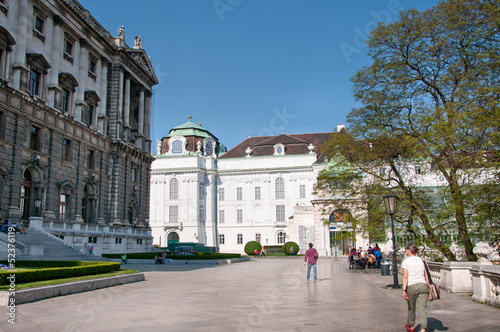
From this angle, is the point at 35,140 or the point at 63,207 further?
the point at 63,207

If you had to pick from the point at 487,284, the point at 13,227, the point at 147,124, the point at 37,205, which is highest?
the point at 147,124

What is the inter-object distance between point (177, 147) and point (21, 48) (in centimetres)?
4828

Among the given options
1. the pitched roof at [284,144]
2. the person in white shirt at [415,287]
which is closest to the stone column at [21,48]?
the person in white shirt at [415,287]

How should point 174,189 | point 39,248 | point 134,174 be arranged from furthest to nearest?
point 174,189
point 134,174
point 39,248

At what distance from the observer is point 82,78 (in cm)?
4056

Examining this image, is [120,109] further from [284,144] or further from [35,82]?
[284,144]

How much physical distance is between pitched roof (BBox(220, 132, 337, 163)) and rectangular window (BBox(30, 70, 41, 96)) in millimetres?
48293

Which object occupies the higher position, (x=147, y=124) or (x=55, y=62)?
(x=55, y=62)

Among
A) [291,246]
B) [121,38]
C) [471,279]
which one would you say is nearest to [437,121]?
[471,279]

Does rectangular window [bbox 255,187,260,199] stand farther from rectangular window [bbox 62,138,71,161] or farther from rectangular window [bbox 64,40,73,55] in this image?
rectangular window [bbox 64,40,73,55]

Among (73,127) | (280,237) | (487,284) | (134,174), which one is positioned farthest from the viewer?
(280,237)

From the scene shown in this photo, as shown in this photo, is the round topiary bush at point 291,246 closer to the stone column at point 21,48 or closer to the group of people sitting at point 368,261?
the group of people sitting at point 368,261

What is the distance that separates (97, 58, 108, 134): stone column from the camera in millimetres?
43344

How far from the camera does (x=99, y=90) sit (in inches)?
1727
